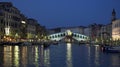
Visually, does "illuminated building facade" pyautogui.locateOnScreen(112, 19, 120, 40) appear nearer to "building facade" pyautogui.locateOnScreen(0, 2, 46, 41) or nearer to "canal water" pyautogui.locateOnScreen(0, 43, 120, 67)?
"building facade" pyautogui.locateOnScreen(0, 2, 46, 41)

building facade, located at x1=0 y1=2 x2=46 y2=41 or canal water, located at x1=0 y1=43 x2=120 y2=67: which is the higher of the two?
building facade, located at x1=0 y1=2 x2=46 y2=41

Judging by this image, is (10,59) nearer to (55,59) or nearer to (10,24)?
(55,59)

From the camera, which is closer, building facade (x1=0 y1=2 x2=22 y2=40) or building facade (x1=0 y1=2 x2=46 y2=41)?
building facade (x1=0 y1=2 x2=46 y2=41)

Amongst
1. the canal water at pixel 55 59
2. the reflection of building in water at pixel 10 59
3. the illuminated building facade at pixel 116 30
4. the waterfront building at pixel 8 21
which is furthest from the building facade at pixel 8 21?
the reflection of building in water at pixel 10 59

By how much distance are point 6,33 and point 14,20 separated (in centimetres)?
2406

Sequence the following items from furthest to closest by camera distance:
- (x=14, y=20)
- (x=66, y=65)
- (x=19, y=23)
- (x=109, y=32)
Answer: (x=109, y=32) < (x=19, y=23) < (x=14, y=20) < (x=66, y=65)

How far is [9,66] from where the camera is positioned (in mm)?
36406

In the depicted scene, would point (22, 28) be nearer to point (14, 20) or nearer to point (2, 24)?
point (14, 20)

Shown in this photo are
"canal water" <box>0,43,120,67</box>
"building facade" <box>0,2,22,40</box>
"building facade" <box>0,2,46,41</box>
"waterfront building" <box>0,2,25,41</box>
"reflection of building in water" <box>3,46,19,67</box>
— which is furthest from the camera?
"building facade" <box>0,2,22,40</box>

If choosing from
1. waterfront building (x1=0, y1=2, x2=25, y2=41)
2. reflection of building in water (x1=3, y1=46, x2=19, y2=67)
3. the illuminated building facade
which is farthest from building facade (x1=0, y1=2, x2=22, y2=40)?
reflection of building in water (x1=3, y1=46, x2=19, y2=67)

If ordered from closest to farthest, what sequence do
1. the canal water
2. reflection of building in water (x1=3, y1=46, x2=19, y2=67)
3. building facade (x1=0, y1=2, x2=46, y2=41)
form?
1. reflection of building in water (x1=3, y1=46, x2=19, y2=67)
2. the canal water
3. building facade (x1=0, y1=2, x2=46, y2=41)

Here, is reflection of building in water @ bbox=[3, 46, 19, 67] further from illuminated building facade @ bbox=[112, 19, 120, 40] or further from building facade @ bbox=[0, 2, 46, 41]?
illuminated building facade @ bbox=[112, 19, 120, 40]

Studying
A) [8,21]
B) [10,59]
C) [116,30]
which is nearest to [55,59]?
[10,59]

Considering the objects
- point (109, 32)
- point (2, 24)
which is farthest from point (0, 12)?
point (109, 32)
